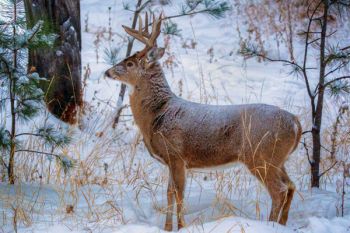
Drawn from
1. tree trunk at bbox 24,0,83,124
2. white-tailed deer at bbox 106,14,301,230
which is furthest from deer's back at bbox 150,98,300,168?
tree trunk at bbox 24,0,83,124

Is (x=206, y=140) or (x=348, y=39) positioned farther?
(x=348, y=39)

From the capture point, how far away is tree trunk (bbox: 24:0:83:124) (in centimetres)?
666

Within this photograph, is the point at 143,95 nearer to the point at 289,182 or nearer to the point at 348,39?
the point at 289,182

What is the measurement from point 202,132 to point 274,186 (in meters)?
0.65

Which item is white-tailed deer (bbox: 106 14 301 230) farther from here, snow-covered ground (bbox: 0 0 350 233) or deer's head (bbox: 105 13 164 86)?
snow-covered ground (bbox: 0 0 350 233)

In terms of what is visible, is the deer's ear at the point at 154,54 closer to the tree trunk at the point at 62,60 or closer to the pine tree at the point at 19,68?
the pine tree at the point at 19,68

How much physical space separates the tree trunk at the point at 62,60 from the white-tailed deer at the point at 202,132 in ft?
6.01

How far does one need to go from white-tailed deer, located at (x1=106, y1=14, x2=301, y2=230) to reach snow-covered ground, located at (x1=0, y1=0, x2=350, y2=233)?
8.0 inches

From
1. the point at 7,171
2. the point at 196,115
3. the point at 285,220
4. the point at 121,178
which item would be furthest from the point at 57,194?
the point at 285,220

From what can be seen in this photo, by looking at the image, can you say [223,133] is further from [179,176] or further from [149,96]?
[149,96]

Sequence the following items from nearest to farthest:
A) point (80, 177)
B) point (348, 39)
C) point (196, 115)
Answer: point (196, 115), point (80, 177), point (348, 39)

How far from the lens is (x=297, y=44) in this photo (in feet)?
35.6

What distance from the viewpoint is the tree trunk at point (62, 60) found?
21.9ft

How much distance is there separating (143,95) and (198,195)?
982mm
